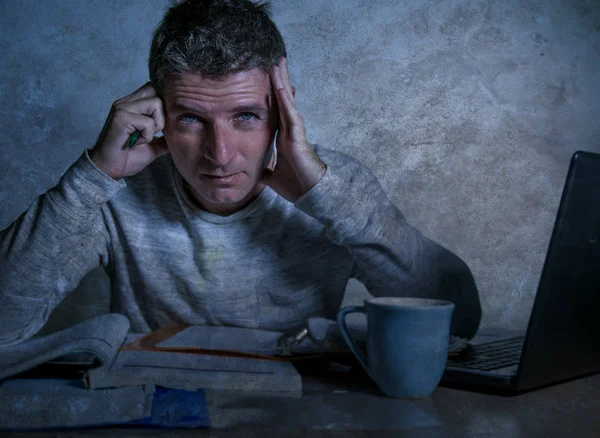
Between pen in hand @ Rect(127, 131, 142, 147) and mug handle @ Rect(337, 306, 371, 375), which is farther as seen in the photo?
pen in hand @ Rect(127, 131, 142, 147)

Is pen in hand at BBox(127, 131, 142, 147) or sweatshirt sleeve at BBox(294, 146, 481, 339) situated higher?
pen in hand at BBox(127, 131, 142, 147)

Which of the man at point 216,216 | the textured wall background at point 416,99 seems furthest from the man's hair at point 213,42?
the textured wall background at point 416,99

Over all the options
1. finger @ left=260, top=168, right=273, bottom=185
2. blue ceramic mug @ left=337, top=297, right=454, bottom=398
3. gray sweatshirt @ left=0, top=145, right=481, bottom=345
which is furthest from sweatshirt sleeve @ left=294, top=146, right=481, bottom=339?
blue ceramic mug @ left=337, top=297, right=454, bottom=398

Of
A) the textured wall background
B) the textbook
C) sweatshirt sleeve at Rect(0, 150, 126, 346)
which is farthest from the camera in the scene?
the textured wall background

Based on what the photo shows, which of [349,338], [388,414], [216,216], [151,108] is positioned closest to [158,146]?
[151,108]

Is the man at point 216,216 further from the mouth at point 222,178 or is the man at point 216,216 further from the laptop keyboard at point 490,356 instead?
the laptop keyboard at point 490,356

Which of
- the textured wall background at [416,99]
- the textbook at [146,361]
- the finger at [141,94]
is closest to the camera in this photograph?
the textbook at [146,361]

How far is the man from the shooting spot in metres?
1.17

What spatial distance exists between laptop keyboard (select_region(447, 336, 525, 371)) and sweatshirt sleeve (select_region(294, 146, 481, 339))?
10.2 inches

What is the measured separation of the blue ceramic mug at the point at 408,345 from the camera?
80cm

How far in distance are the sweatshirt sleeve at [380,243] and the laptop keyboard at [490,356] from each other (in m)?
0.26

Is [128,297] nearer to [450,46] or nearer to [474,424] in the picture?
[474,424]

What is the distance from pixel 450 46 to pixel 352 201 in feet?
4.31

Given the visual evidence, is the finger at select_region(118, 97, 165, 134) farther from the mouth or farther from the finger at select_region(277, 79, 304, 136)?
the finger at select_region(277, 79, 304, 136)
